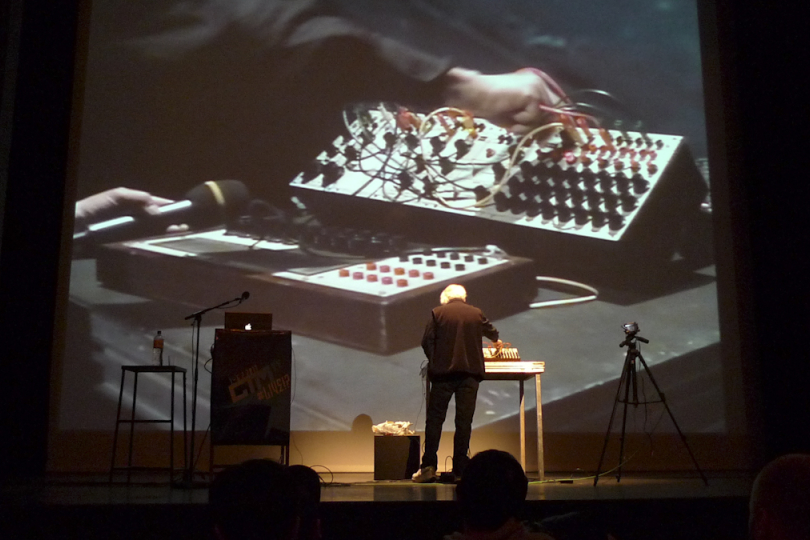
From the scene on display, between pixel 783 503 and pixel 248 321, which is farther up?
pixel 248 321

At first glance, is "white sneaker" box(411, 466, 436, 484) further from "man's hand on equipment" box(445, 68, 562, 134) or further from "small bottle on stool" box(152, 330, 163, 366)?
"man's hand on equipment" box(445, 68, 562, 134)

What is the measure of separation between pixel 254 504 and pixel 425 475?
365 cm

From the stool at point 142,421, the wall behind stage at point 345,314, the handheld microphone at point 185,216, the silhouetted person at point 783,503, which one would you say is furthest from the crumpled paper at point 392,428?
the silhouetted person at point 783,503

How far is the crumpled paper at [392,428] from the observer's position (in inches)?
208

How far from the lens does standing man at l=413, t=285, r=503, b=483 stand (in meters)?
5.00

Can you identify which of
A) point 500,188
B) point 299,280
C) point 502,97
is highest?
point 502,97

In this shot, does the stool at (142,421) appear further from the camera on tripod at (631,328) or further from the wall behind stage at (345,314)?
the camera on tripod at (631,328)

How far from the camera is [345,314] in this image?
19.0 ft

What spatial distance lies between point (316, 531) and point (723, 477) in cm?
456

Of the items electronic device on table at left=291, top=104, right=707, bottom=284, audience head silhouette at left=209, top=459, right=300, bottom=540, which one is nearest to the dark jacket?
electronic device on table at left=291, top=104, right=707, bottom=284

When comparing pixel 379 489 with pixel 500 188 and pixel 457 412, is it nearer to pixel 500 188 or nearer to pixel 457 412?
pixel 457 412

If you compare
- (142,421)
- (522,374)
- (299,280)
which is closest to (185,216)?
(299,280)

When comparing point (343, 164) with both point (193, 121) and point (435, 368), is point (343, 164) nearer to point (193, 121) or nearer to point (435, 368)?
point (193, 121)

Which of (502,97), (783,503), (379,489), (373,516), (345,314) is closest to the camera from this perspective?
(783,503)
